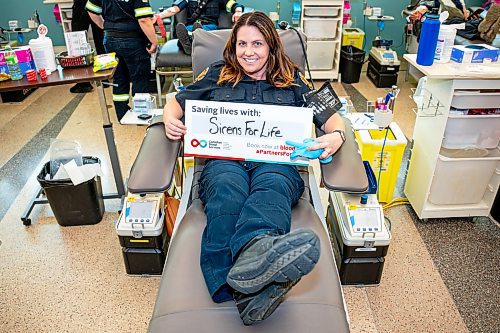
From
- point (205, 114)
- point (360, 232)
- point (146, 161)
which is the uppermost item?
point (205, 114)

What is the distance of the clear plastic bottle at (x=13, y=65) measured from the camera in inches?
71.6

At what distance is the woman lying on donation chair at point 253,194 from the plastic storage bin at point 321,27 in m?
2.12

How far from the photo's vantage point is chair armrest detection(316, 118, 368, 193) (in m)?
1.38

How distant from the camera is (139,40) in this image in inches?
111

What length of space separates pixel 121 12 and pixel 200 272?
79.5 inches

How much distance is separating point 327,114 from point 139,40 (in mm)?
1667

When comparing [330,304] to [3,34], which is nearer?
[330,304]

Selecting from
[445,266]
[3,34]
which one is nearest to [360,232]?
[445,266]

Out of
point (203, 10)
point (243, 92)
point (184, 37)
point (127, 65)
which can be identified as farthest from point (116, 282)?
point (203, 10)

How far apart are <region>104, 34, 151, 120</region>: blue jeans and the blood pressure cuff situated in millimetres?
1588

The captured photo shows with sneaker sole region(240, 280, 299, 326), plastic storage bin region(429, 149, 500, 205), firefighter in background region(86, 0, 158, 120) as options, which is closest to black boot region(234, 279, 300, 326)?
sneaker sole region(240, 280, 299, 326)

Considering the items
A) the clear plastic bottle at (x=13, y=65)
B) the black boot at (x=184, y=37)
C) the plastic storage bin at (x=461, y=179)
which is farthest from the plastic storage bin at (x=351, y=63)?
the clear plastic bottle at (x=13, y=65)

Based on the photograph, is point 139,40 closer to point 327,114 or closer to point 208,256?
point 327,114

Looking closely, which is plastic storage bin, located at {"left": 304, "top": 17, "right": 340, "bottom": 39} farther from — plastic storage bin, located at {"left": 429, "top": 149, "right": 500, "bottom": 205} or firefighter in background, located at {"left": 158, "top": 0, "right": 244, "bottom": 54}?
plastic storage bin, located at {"left": 429, "top": 149, "right": 500, "bottom": 205}
